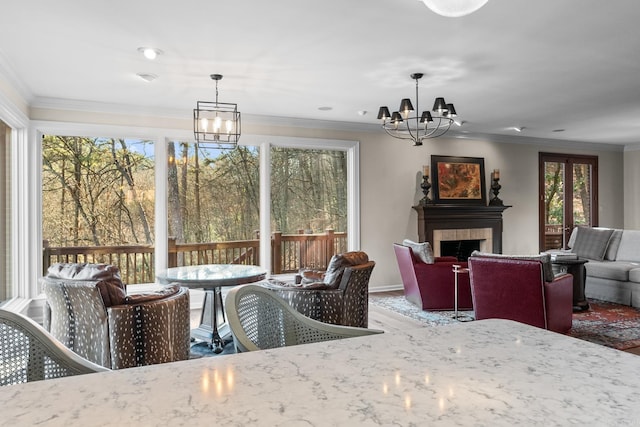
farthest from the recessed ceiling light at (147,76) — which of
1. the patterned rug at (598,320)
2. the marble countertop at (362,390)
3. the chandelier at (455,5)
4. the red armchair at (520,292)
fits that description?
the marble countertop at (362,390)

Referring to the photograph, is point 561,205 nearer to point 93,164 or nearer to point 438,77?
point 438,77

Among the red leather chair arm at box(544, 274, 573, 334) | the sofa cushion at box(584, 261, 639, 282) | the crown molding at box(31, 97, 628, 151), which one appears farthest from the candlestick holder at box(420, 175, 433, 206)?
the red leather chair arm at box(544, 274, 573, 334)

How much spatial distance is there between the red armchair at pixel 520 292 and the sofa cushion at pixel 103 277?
9.63ft

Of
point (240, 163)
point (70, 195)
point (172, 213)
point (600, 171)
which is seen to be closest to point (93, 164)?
point (70, 195)

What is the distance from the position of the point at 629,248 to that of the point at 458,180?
245 centimetres

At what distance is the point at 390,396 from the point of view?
82 centimetres

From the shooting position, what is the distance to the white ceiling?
2900 millimetres

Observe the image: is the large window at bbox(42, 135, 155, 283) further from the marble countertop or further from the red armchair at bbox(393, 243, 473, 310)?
the marble countertop

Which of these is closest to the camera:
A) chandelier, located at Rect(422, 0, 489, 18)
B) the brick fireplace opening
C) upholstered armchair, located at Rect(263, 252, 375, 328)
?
chandelier, located at Rect(422, 0, 489, 18)

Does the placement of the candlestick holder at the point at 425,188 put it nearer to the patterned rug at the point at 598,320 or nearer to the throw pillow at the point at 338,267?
the patterned rug at the point at 598,320

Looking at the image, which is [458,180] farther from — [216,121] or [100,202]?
[100,202]

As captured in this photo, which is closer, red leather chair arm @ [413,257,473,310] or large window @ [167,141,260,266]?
red leather chair arm @ [413,257,473,310]

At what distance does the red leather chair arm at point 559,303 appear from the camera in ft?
13.1

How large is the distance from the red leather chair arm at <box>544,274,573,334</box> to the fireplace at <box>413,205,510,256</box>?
9.27 ft
